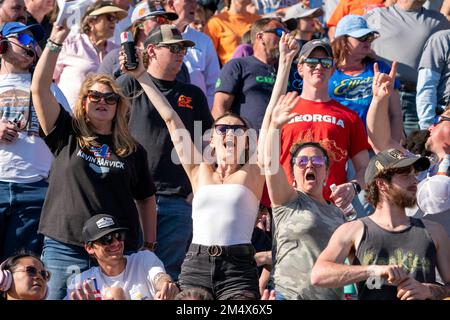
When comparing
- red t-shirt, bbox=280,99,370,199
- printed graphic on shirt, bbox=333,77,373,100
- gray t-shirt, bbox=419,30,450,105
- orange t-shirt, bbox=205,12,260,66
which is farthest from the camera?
orange t-shirt, bbox=205,12,260,66

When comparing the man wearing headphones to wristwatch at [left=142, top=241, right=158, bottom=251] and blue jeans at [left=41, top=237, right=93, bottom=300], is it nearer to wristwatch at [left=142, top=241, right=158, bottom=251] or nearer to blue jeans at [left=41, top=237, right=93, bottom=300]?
blue jeans at [left=41, top=237, right=93, bottom=300]

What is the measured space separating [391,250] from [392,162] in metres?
0.66

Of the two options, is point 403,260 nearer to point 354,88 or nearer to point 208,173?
point 208,173

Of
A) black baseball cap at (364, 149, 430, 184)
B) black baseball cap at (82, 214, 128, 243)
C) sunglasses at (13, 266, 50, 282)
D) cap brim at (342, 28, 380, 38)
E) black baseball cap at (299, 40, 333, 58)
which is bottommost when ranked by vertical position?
sunglasses at (13, 266, 50, 282)

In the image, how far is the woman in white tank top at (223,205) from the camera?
7.99 m

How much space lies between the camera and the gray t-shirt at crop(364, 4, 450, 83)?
38.2 ft

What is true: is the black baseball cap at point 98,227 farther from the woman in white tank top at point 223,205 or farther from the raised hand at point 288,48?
the raised hand at point 288,48

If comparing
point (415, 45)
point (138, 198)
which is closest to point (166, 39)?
point (138, 198)

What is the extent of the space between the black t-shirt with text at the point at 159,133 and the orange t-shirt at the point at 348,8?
3684 millimetres

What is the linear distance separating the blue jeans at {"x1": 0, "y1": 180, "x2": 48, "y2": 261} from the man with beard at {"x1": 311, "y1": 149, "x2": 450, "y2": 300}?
8.60 ft

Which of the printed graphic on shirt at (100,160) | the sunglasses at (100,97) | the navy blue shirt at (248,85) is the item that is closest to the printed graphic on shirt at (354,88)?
the navy blue shirt at (248,85)

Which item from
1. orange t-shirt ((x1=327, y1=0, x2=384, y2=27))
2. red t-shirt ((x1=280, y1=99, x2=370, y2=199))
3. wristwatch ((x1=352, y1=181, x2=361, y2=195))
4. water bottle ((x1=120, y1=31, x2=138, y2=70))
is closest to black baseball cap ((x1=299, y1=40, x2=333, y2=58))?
red t-shirt ((x1=280, y1=99, x2=370, y2=199))

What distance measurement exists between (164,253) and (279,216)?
1444 millimetres

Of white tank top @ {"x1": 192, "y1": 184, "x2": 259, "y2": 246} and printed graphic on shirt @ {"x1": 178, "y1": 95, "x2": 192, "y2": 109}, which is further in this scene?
printed graphic on shirt @ {"x1": 178, "y1": 95, "x2": 192, "y2": 109}
